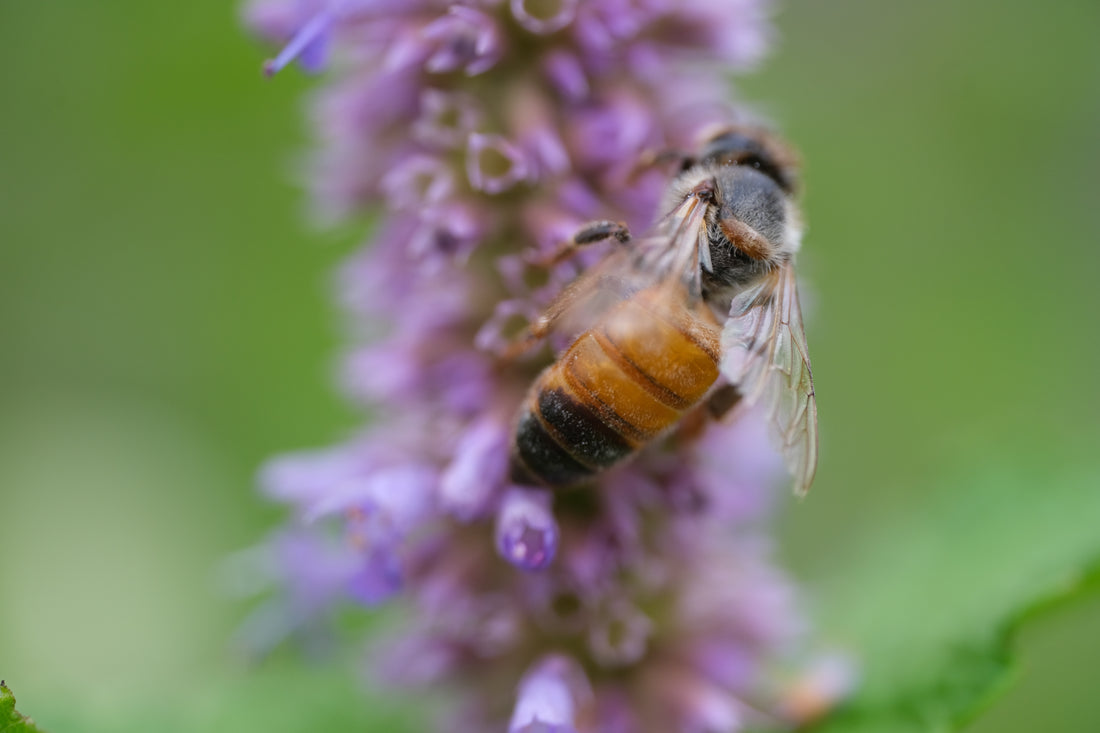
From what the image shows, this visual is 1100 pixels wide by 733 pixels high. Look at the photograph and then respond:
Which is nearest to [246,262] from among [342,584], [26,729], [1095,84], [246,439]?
[246,439]

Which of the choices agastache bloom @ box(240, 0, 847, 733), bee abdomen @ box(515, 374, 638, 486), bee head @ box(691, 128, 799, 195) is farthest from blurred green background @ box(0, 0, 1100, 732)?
bee abdomen @ box(515, 374, 638, 486)

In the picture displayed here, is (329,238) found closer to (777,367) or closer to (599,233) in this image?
(599,233)

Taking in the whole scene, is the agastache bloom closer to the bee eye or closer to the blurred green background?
the bee eye

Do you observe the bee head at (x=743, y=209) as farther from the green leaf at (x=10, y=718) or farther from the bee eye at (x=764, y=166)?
the green leaf at (x=10, y=718)

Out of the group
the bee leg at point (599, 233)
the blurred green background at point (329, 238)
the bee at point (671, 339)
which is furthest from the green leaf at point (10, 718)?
the blurred green background at point (329, 238)

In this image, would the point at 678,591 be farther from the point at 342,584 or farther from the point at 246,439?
the point at 246,439
